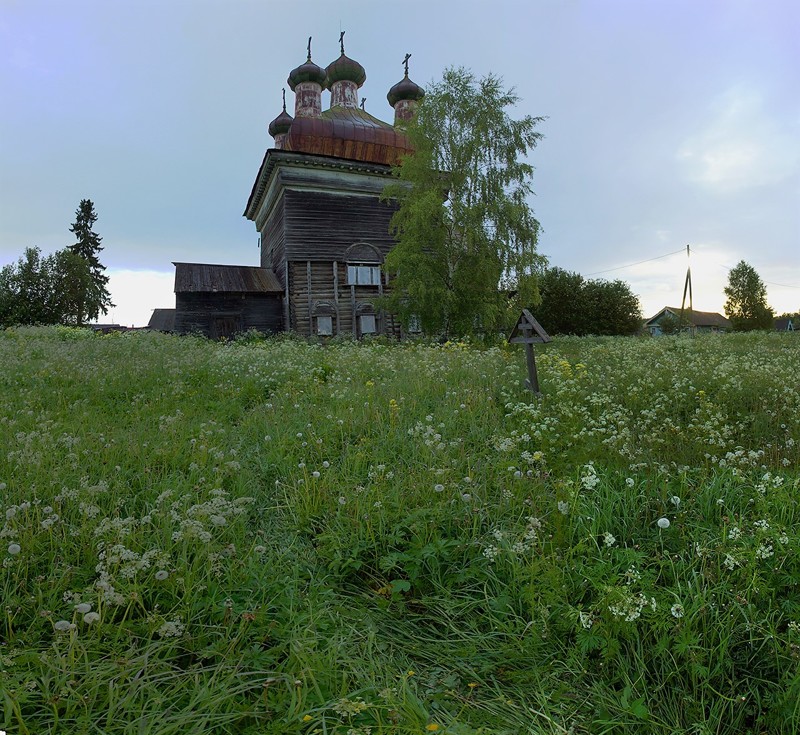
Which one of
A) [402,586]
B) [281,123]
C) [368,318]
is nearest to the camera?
[402,586]

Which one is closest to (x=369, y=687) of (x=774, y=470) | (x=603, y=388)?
(x=774, y=470)

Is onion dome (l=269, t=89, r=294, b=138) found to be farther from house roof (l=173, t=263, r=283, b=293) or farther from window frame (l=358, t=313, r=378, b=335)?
window frame (l=358, t=313, r=378, b=335)

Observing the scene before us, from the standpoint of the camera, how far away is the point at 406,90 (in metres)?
32.1

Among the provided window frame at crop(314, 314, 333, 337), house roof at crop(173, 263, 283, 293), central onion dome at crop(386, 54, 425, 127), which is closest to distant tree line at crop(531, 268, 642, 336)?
central onion dome at crop(386, 54, 425, 127)

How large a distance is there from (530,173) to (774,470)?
19011mm

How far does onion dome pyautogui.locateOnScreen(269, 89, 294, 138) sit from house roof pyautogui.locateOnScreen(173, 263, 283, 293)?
18.6 meters

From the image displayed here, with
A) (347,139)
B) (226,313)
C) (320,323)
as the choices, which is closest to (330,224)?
(320,323)

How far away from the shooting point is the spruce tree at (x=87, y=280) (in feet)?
140

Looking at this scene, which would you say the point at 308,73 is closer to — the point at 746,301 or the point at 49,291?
the point at 49,291

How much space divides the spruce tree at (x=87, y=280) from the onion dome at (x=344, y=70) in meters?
29.9

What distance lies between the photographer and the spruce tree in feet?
140

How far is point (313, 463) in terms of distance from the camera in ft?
15.9

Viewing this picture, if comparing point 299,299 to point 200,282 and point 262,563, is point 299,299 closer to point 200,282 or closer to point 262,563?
point 200,282

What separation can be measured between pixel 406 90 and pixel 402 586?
36.0 m
